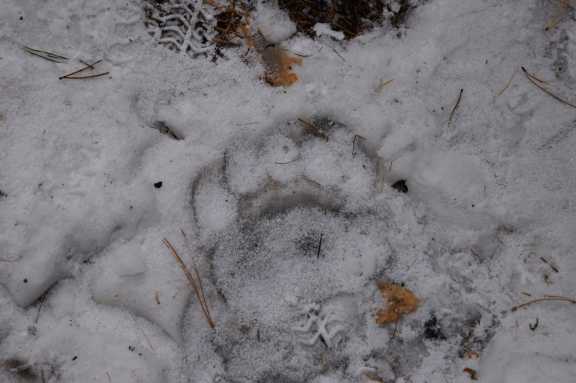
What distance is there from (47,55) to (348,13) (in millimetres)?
1279

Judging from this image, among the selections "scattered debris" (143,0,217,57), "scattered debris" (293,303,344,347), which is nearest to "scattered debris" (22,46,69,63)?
"scattered debris" (143,0,217,57)

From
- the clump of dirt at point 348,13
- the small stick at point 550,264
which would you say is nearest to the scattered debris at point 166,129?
the clump of dirt at point 348,13

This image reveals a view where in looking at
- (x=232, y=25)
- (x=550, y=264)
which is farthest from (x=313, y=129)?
(x=550, y=264)

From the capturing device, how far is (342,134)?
196cm

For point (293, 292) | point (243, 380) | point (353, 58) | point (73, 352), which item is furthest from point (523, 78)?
point (73, 352)

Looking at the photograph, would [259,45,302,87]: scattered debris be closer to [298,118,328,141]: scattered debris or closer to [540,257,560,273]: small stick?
[298,118,328,141]: scattered debris

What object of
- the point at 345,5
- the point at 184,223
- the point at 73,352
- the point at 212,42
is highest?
the point at 345,5

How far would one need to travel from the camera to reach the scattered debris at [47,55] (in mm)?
1893

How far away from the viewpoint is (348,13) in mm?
1932

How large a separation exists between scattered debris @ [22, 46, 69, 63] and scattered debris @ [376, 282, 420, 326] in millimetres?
1670

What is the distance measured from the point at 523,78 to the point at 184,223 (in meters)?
1.57

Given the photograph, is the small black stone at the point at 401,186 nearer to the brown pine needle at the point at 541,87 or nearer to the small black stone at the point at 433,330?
the small black stone at the point at 433,330

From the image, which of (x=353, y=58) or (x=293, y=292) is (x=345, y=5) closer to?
(x=353, y=58)

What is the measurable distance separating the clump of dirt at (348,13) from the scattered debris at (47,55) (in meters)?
0.95
